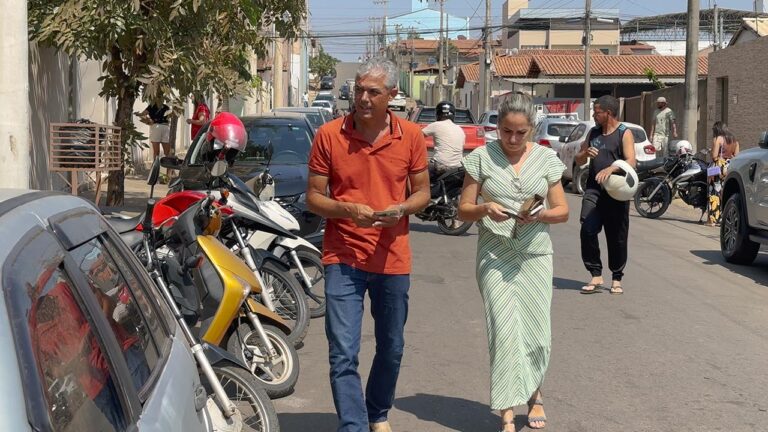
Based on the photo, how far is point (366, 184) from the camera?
17.4 feet

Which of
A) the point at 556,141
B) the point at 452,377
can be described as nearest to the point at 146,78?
the point at 452,377

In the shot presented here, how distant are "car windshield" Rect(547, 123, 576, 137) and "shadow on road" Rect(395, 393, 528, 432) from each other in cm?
2116

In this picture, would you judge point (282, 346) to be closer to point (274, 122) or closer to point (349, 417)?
point (349, 417)

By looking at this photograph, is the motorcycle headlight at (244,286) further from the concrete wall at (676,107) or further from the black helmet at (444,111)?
the concrete wall at (676,107)

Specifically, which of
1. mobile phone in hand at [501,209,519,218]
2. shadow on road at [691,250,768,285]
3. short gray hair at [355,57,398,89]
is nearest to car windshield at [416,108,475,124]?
shadow on road at [691,250,768,285]

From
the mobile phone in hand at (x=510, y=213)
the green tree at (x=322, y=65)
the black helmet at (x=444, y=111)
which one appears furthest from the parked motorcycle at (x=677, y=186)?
the green tree at (x=322, y=65)

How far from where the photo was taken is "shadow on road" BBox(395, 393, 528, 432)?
626 centimetres

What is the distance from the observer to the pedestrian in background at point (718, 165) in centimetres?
1748

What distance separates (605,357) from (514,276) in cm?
233

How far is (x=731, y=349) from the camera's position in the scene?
8289mm

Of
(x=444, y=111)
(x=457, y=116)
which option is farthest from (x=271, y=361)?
(x=457, y=116)

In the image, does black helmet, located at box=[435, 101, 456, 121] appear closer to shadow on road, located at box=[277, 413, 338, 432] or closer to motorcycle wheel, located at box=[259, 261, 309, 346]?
motorcycle wheel, located at box=[259, 261, 309, 346]

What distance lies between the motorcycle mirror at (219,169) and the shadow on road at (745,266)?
6.53 m

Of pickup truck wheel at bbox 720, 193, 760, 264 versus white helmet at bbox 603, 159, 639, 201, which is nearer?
white helmet at bbox 603, 159, 639, 201
